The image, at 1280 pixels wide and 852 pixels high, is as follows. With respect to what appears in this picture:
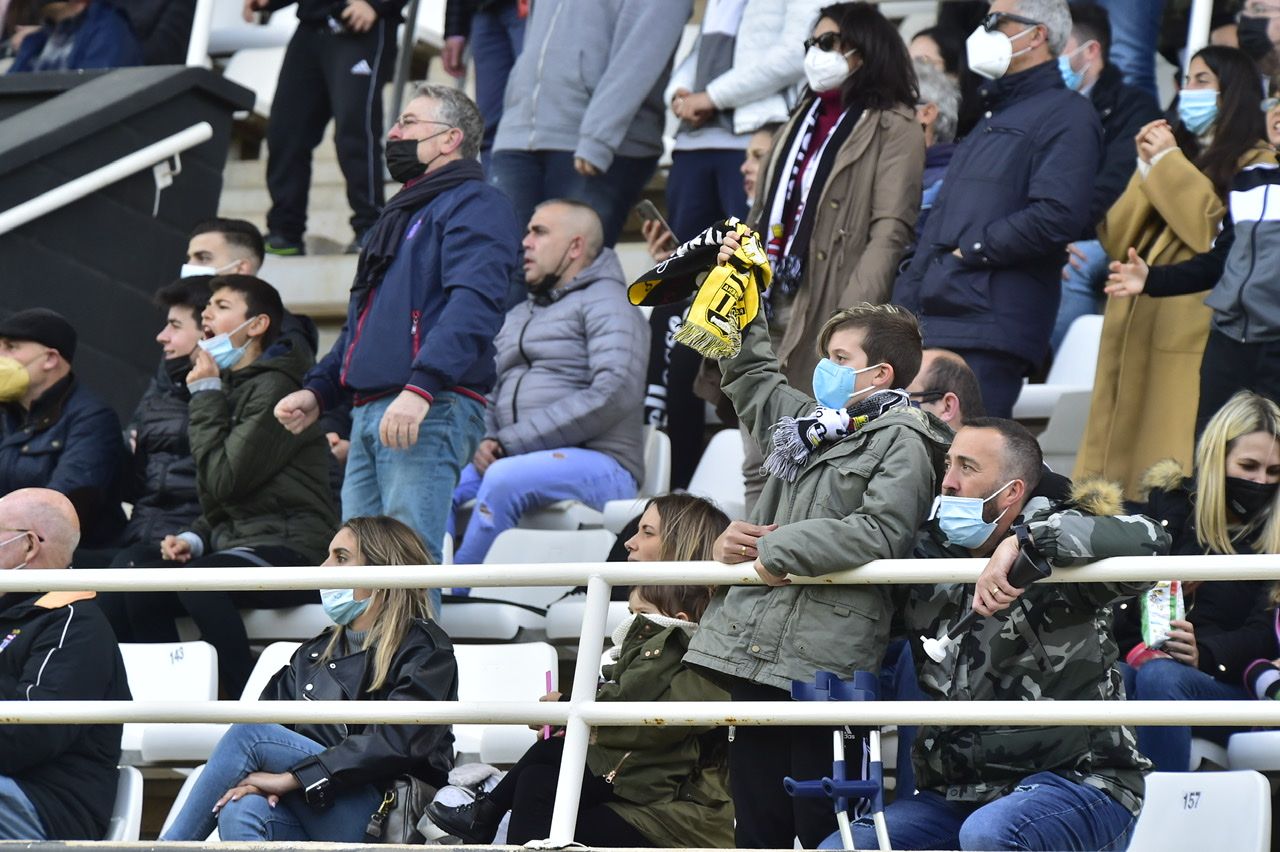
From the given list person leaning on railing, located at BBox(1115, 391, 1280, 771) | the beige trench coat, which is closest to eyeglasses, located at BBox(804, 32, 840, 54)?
the beige trench coat

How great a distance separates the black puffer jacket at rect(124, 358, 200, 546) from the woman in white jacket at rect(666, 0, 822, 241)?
1956 millimetres

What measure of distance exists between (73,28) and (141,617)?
15.1 feet

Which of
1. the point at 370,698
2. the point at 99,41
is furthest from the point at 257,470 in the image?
the point at 99,41

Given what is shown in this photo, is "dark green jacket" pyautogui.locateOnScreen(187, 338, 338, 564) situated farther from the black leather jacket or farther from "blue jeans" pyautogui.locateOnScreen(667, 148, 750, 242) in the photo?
"blue jeans" pyautogui.locateOnScreen(667, 148, 750, 242)

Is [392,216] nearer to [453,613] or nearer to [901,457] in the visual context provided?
[453,613]

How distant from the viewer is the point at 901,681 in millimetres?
4879

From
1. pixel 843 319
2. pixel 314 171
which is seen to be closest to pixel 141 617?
pixel 843 319

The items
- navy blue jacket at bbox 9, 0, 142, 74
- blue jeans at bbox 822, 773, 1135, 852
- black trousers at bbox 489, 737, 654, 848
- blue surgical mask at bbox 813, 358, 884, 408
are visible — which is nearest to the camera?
blue jeans at bbox 822, 773, 1135, 852

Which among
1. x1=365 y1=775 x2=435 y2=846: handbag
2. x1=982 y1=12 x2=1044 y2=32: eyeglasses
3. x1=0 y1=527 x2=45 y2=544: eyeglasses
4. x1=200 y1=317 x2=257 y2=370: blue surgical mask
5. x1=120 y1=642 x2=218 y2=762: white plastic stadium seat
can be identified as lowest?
x1=120 y1=642 x2=218 y2=762: white plastic stadium seat

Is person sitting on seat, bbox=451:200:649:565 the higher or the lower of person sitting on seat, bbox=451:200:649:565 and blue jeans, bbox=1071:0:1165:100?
the lower

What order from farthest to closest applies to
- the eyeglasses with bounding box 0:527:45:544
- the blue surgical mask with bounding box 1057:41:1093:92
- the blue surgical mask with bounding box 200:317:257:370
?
the blue surgical mask with bounding box 1057:41:1093:92 < the blue surgical mask with bounding box 200:317:257:370 < the eyeglasses with bounding box 0:527:45:544

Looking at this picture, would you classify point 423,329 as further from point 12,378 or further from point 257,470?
point 12,378

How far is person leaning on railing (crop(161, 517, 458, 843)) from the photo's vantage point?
4.96 m

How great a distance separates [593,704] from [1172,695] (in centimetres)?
178
